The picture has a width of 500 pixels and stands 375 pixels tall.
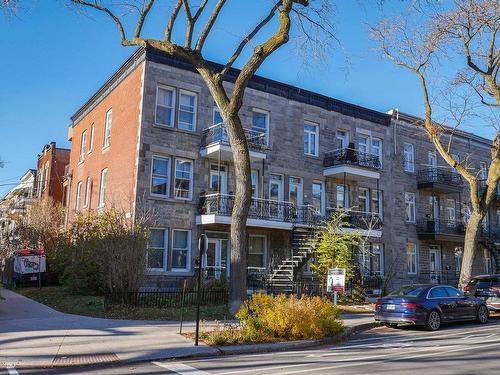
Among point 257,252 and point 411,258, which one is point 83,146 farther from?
point 411,258

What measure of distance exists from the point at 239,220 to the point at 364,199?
54.4ft

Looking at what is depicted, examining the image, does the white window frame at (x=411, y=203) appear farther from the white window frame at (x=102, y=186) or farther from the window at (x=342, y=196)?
the white window frame at (x=102, y=186)

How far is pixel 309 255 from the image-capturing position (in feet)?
76.2

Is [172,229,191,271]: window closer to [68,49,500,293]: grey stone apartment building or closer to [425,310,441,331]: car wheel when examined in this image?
[68,49,500,293]: grey stone apartment building

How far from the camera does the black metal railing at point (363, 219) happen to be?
26906mm

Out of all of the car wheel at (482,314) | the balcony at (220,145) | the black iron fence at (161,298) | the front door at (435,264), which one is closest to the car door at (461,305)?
the car wheel at (482,314)

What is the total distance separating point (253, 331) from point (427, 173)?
2400 centimetres

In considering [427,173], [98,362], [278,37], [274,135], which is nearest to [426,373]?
[98,362]

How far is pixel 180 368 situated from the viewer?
8.97 meters

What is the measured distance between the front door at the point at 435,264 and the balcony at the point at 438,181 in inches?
154

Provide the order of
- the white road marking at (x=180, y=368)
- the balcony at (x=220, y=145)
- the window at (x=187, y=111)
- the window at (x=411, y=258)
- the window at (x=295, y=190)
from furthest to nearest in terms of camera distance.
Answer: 1. the window at (x=411, y=258)
2. the window at (x=295, y=190)
3. the window at (x=187, y=111)
4. the balcony at (x=220, y=145)
5. the white road marking at (x=180, y=368)

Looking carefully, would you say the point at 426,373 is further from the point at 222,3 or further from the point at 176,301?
the point at 222,3

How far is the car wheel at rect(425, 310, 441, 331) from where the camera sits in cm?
1498

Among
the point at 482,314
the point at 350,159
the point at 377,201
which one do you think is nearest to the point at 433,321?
the point at 482,314
